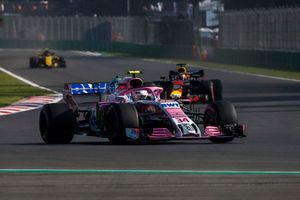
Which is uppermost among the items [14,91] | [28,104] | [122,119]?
[122,119]

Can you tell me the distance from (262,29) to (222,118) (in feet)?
161

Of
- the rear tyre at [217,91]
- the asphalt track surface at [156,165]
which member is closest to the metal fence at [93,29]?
the rear tyre at [217,91]

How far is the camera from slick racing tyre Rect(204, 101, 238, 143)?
Answer: 17.6 m

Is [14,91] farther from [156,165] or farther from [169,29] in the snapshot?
[169,29]

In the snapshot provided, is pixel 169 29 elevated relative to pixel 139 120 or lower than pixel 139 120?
lower

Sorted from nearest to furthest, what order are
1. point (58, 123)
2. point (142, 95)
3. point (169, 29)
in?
1. point (58, 123)
2. point (142, 95)
3. point (169, 29)

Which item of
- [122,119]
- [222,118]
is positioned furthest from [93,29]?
[122,119]

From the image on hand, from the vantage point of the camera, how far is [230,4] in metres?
91.9

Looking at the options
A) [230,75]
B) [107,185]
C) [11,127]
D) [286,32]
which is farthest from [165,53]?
[107,185]

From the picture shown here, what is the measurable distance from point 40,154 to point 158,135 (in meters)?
2.36

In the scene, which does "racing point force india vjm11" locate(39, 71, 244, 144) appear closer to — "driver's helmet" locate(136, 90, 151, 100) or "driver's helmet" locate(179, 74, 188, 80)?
"driver's helmet" locate(136, 90, 151, 100)

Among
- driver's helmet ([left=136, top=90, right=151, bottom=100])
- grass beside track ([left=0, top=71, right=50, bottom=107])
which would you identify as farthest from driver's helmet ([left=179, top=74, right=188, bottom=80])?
driver's helmet ([left=136, top=90, right=151, bottom=100])

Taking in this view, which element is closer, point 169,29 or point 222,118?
point 222,118

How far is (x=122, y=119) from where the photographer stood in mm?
17156
